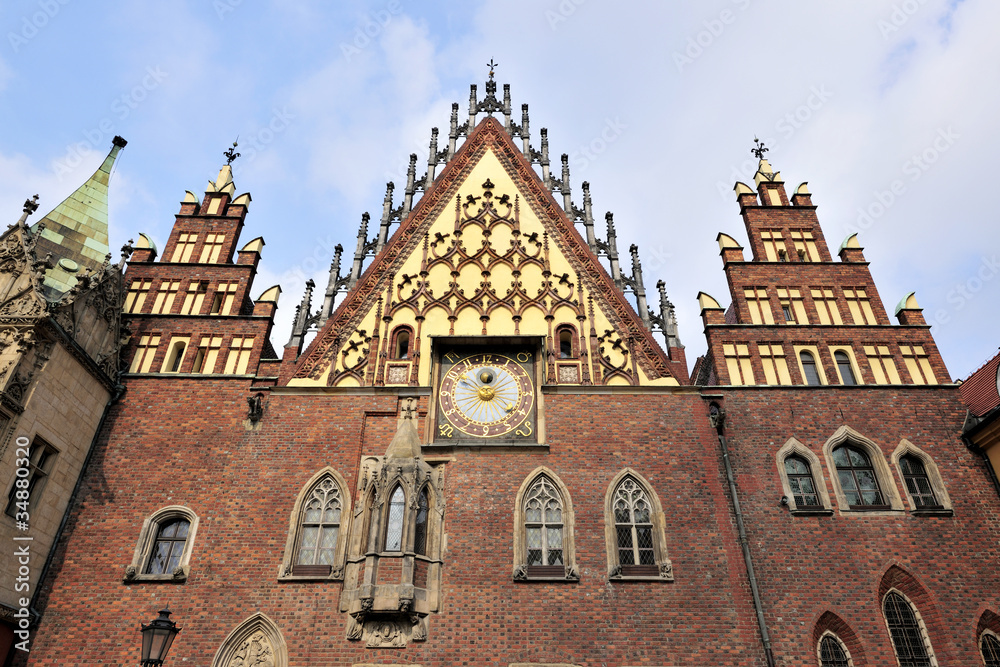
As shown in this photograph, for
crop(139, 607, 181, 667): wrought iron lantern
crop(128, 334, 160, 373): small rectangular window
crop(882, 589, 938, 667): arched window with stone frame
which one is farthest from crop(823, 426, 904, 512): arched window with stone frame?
crop(128, 334, 160, 373): small rectangular window

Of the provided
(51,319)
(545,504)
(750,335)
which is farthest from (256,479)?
(750,335)

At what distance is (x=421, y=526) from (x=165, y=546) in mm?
4538

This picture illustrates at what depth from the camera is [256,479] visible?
13070 mm

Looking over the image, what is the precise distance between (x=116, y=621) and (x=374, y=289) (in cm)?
778

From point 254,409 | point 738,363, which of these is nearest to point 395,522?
point 254,409

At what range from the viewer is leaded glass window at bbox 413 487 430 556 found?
12.1m

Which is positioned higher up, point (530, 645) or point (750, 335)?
point (750, 335)

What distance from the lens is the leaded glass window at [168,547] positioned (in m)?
12.4

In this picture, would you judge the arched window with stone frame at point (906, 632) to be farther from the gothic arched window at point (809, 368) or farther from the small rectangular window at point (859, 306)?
the small rectangular window at point (859, 306)

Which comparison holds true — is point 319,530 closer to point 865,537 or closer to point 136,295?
point 136,295

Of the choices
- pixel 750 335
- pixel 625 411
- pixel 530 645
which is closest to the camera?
pixel 530 645

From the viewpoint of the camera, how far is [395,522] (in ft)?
39.5

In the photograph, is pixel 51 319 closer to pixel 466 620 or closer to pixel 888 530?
pixel 466 620

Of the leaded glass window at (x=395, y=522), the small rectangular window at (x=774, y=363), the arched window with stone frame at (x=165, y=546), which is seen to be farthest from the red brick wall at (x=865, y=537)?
the arched window with stone frame at (x=165, y=546)
